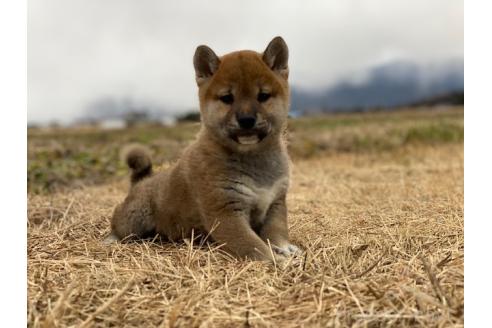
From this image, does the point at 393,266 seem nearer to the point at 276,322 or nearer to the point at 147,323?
the point at 276,322

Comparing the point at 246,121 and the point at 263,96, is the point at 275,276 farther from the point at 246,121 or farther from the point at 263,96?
the point at 263,96

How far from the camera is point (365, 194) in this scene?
807 cm

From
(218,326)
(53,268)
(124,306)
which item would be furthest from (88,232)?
(218,326)

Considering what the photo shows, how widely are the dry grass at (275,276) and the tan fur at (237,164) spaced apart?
25 centimetres

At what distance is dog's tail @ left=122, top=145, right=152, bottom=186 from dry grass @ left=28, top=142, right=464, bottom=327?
0.74m

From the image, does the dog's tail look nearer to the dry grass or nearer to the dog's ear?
the dry grass

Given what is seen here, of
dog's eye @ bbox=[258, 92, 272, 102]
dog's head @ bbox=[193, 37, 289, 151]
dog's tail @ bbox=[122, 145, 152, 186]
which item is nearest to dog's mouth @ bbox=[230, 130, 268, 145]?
dog's head @ bbox=[193, 37, 289, 151]

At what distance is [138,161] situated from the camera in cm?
615

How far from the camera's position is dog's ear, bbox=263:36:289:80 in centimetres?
464

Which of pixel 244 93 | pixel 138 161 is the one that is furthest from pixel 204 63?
pixel 138 161

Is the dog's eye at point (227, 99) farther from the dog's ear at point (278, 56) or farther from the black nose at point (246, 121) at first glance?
the dog's ear at point (278, 56)

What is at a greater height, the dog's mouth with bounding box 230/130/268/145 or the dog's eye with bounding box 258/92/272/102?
the dog's eye with bounding box 258/92/272/102

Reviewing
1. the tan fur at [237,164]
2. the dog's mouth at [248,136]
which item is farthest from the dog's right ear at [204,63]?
the dog's mouth at [248,136]

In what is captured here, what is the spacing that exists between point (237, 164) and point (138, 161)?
191 centimetres
